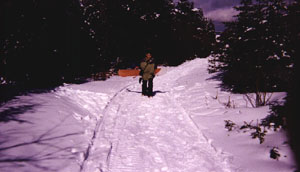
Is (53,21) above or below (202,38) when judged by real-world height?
below

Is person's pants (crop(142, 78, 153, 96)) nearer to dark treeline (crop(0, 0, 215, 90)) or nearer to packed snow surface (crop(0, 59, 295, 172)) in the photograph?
packed snow surface (crop(0, 59, 295, 172))

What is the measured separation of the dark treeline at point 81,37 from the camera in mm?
8734

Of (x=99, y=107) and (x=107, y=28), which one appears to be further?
(x=107, y=28)

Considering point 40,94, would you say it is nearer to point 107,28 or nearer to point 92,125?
point 92,125

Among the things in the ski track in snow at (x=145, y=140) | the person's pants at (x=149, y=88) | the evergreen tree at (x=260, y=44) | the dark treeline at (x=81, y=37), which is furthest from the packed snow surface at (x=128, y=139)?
the dark treeline at (x=81, y=37)

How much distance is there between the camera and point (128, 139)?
5.15m

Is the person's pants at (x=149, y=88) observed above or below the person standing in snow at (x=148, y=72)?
below

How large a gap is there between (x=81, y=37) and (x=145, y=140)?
11.0 m

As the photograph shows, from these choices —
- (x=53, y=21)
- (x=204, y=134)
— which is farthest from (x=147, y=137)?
(x=53, y=21)

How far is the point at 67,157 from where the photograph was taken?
13.8 feet

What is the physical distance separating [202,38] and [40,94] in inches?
1103

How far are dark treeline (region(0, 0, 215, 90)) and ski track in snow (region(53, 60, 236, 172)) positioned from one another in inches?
119

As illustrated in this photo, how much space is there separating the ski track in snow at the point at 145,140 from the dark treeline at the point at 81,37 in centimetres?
303

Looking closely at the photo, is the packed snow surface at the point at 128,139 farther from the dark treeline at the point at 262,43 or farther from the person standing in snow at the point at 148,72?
the person standing in snow at the point at 148,72
